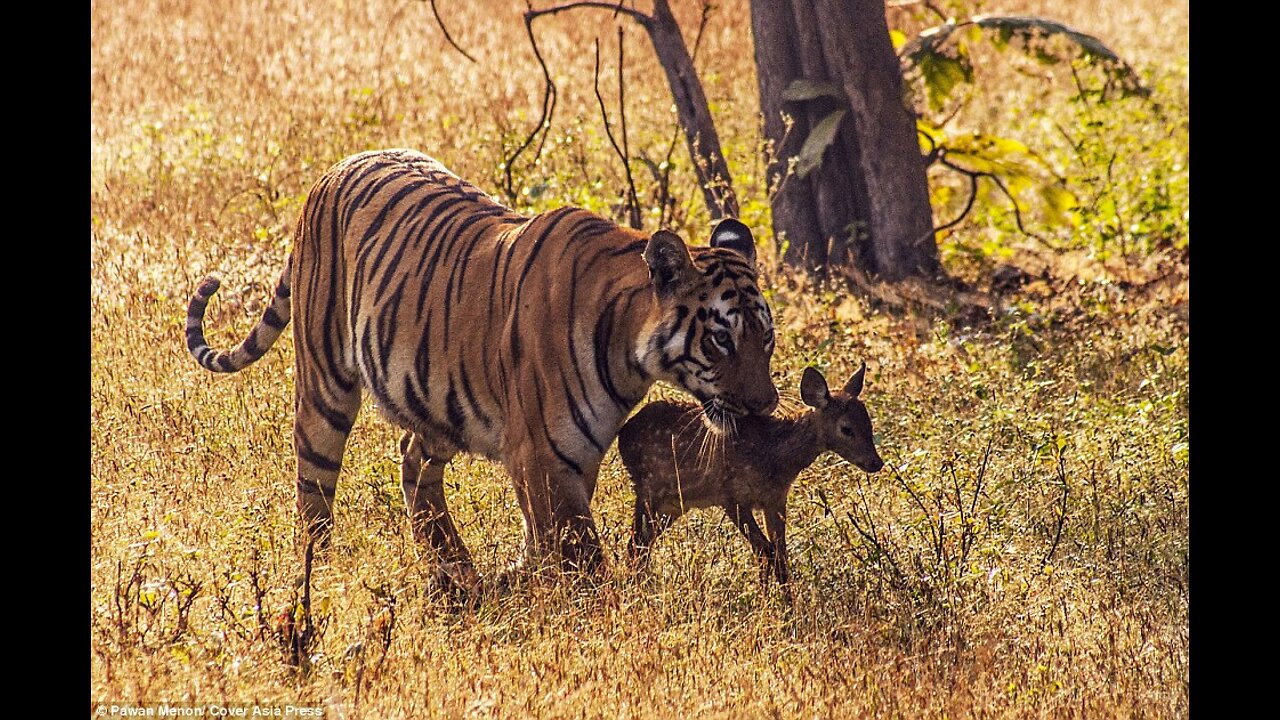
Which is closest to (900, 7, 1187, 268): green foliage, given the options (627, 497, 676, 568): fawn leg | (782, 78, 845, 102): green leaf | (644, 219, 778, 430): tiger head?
(782, 78, 845, 102): green leaf

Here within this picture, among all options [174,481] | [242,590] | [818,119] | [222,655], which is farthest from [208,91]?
[222,655]

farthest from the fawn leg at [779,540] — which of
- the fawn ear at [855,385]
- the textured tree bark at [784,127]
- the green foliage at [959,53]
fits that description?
the green foliage at [959,53]

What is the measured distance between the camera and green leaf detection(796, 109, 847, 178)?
10.0m

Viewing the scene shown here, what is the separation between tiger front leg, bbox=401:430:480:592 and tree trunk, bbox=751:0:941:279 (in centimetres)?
384

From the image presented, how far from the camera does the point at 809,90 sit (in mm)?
10188

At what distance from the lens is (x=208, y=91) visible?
13.1 metres

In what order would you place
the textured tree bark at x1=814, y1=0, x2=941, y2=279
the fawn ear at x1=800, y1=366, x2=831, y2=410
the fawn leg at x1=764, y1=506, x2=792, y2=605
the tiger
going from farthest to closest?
1. the textured tree bark at x1=814, y1=0, x2=941, y2=279
2. the fawn ear at x1=800, y1=366, x2=831, y2=410
3. the fawn leg at x1=764, y1=506, x2=792, y2=605
4. the tiger

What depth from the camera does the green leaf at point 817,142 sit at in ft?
32.9

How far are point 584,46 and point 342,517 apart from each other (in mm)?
8708

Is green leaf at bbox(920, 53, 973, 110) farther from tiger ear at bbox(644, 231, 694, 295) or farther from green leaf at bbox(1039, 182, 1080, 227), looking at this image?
tiger ear at bbox(644, 231, 694, 295)

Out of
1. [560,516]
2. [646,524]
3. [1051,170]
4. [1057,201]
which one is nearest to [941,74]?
[1051,170]

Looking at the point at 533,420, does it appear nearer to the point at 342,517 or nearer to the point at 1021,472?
the point at 342,517

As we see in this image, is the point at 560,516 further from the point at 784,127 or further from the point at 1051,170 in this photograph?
the point at 1051,170

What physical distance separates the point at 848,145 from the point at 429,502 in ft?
15.6
